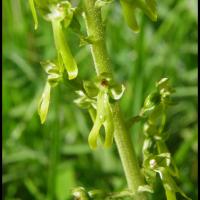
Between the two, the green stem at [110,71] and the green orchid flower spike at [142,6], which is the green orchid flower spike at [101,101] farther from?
the green orchid flower spike at [142,6]

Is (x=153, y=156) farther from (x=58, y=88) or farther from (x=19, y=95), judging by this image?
(x=19, y=95)

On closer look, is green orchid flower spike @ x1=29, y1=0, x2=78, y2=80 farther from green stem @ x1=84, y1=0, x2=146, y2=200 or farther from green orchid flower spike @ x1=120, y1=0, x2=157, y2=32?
green orchid flower spike @ x1=120, y1=0, x2=157, y2=32

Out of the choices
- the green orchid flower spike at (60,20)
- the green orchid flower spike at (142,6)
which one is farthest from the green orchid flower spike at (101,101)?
the green orchid flower spike at (142,6)

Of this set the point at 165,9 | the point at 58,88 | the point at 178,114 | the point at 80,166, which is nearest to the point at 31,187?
the point at 80,166

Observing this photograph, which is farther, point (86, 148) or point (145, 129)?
point (86, 148)

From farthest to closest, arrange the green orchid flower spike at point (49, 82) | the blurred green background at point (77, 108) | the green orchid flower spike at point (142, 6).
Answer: the blurred green background at point (77, 108) < the green orchid flower spike at point (49, 82) < the green orchid flower spike at point (142, 6)

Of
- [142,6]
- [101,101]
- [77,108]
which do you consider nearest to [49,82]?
[101,101]
